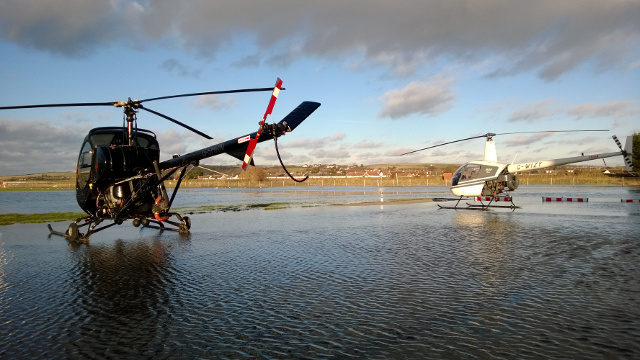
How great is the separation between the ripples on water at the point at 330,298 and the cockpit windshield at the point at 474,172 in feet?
42.3

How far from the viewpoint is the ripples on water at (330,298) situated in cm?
556

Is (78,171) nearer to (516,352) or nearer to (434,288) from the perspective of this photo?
(434,288)

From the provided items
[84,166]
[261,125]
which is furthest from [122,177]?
[261,125]

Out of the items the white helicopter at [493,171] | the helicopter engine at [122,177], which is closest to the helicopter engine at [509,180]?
the white helicopter at [493,171]

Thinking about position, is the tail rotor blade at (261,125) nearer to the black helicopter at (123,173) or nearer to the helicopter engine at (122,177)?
the black helicopter at (123,173)

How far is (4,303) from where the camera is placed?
7.78m

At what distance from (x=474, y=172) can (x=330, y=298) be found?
2340cm

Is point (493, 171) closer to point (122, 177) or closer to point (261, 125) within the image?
point (261, 125)

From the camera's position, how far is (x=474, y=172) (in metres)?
28.8

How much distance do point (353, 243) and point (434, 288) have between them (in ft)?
19.6

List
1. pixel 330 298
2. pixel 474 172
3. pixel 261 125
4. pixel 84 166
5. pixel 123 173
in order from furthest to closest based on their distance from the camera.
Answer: pixel 474 172 → pixel 84 166 → pixel 123 173 → pixel 261 125 → pixel 330 298

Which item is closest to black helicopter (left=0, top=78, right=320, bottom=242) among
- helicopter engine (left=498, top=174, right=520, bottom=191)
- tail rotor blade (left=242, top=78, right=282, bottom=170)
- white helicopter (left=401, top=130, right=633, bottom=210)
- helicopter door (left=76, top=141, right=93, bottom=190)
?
helicopter door (left=76, top=141, right=93, bottom=190)

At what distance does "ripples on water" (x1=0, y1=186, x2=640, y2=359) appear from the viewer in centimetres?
556

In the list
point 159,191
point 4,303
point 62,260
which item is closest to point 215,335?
point 4,303
